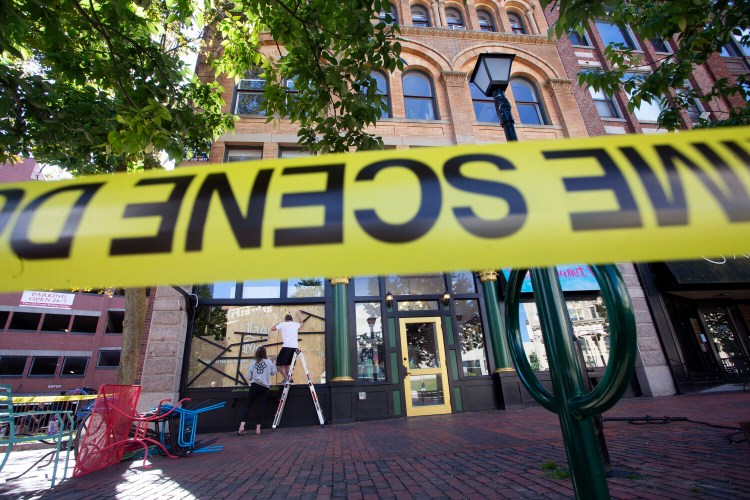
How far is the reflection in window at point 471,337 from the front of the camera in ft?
30.7

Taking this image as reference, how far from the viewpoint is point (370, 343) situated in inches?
362

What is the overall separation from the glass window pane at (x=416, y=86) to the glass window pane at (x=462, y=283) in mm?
6596

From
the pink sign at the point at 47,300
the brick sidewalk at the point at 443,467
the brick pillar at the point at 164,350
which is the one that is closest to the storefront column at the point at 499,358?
the brick sidewalk at the point at 443,467

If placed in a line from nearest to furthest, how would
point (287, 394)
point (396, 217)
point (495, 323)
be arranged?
point (396, 217)
point (287, 394)
point (495, 323)

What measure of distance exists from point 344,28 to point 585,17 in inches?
102

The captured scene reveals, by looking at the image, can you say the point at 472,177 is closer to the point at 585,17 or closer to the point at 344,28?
the point at 585,17

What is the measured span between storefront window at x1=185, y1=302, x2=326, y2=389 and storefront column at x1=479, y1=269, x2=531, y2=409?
437cm

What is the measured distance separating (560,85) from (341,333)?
11782mm

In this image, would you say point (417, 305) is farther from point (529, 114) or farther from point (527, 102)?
point (527, 102)

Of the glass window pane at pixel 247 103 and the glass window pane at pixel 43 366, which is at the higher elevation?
the glass window pane at pixel 247 103

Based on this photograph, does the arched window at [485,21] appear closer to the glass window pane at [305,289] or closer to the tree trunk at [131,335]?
the glass window pane at [305,289]

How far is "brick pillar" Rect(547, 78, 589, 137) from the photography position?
12.3 m

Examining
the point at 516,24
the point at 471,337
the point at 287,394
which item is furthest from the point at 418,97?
the point at 287,394

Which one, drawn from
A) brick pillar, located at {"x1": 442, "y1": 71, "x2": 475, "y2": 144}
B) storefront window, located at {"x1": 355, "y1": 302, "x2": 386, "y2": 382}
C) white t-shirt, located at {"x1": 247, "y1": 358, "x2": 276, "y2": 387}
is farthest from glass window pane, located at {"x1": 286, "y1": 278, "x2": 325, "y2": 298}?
brick pillar, located at {"x1": 442, "y1": 71, "x2": 475, "y2": 144}
